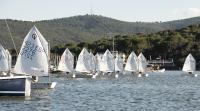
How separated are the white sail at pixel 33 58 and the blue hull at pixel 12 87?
404cm

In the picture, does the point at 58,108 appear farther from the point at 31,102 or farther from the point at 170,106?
the point at 170,106

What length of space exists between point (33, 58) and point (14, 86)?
213 inches

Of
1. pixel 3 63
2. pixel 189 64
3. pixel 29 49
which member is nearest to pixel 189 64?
pixel 189 64

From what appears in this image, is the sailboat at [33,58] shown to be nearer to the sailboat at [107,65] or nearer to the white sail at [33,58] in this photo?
the white sail at [33,58]

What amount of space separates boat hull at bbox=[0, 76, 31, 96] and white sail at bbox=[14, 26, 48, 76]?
3472 mm

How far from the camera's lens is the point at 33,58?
5903 cm

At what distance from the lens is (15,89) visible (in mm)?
54531

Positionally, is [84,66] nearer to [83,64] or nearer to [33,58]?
[83,64]

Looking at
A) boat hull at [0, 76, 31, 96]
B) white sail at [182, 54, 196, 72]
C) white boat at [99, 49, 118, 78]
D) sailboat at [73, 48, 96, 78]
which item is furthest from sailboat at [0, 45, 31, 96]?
white sail at [182, 54, 196, 72]

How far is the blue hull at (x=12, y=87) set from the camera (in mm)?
53731

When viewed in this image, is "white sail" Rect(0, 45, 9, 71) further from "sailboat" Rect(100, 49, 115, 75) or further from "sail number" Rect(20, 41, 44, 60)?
"sailboat" Rect(100, 49, 115, 75)

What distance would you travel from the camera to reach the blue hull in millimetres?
53731

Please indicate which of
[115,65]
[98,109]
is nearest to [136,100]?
[98,109]

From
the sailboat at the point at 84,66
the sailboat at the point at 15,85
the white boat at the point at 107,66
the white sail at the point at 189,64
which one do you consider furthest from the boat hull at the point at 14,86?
the white sail at the point at 189,64
